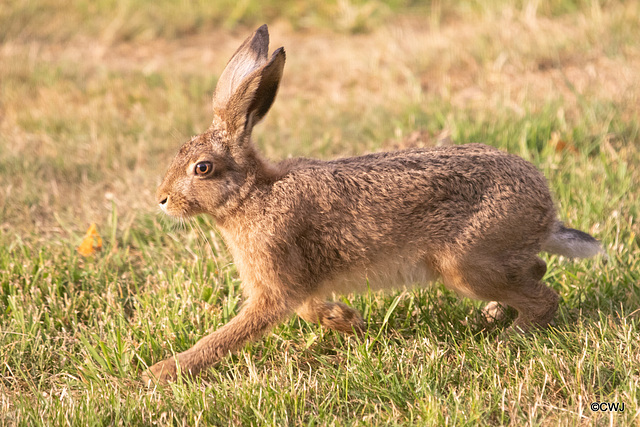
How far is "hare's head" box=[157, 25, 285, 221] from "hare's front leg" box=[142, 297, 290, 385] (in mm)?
537

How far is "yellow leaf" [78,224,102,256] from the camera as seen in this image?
4.39 meters

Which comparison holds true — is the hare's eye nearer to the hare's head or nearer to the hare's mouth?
the hare's head

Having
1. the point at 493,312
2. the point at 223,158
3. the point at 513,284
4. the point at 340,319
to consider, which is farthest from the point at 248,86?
the point at 493,312

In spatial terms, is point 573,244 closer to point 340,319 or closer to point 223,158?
point 340,319

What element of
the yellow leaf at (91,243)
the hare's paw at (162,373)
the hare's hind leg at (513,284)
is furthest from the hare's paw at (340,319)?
the yellow leaf at (91,243)

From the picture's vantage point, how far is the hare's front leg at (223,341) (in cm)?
336

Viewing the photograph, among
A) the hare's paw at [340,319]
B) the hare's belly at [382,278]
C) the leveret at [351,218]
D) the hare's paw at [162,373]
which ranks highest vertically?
the leveret at [351,218]

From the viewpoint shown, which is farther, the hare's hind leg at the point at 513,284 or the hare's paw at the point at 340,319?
the hare's paw at the point at 340,319

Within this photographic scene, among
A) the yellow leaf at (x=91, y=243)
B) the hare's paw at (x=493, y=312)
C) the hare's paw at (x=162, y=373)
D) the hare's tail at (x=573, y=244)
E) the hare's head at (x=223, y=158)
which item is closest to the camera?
the hare's paw at (x=162, y=373)

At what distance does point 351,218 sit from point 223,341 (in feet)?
2.83

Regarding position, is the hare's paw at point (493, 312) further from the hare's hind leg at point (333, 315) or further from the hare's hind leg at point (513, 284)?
the hare's hind leg at point (333, 315)

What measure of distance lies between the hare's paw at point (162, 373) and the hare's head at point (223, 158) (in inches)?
28.9

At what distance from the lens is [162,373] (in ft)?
11.0

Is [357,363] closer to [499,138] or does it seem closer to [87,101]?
[499,138]
